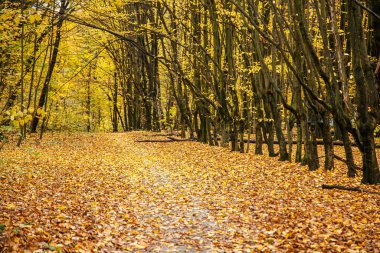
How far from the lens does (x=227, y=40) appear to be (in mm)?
19391

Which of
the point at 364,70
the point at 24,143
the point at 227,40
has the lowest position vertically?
the point at 24,143

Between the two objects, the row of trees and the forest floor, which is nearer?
the forest floor

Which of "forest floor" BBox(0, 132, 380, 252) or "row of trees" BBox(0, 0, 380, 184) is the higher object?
"row of trees" BBox(0, 0, 380, 184)

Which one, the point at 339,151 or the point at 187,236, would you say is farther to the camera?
the point at 339,151

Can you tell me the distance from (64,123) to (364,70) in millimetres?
31083

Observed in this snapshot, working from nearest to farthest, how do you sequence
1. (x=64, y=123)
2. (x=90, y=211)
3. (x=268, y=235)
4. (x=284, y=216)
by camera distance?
(x=268, y=235) → (x=284, y=216) → (x=90, y=211) → (x=64, y=123)

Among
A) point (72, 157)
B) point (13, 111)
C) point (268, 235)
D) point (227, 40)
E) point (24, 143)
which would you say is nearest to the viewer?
point (13, 111)

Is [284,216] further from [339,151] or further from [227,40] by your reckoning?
[339,151]

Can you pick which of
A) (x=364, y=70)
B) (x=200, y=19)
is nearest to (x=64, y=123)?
(x=200, y=19)

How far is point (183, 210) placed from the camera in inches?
351

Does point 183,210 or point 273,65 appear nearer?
point 183,210

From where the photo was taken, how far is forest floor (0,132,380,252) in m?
6.37

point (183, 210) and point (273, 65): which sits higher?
point (273, 65)

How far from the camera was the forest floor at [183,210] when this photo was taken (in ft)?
20.9
